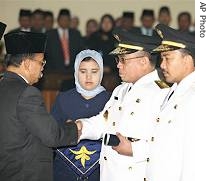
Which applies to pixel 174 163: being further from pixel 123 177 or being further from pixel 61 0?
pixel 61 0

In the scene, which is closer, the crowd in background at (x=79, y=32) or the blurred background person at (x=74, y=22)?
the crowd in background at (x=79, y=32)

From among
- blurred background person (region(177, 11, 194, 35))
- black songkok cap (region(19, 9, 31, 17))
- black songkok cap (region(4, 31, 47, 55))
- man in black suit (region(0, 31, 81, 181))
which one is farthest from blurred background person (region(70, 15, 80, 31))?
man in black suit (region(0, 31, 81, 181))

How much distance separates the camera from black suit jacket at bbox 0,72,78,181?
390cm

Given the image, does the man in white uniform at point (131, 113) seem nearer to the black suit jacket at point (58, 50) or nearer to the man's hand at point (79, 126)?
the man's hand at point (79, 126)

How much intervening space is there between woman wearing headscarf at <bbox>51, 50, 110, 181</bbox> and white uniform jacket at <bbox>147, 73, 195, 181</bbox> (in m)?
0.87

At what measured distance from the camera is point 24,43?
13.5 feet

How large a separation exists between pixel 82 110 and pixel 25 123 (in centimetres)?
102

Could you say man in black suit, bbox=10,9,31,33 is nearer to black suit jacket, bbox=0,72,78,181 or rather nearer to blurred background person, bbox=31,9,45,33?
blurred background person, bbox=31,9,45,33

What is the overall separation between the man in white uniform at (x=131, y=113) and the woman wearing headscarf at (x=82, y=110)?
186 mm

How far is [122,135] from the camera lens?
4266 mm

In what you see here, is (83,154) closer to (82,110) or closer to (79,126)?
(79,126)

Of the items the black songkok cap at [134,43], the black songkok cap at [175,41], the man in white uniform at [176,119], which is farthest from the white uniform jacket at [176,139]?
the black songkok cap at [134,43]

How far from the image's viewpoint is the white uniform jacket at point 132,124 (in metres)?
4.14

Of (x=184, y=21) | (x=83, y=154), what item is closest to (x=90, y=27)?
(x=184, y=21)
